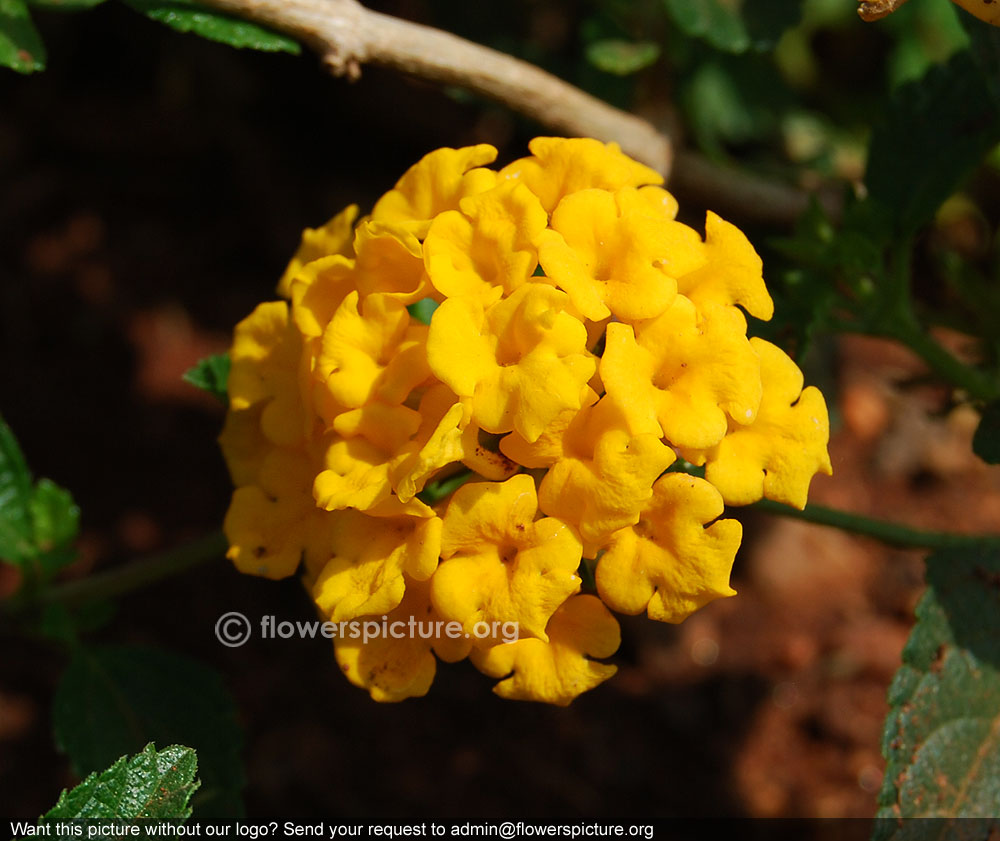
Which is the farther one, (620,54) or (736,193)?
(736,193)

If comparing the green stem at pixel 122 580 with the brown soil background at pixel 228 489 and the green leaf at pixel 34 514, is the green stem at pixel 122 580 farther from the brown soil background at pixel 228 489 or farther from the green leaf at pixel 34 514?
the brown soil background at pixel 228 489

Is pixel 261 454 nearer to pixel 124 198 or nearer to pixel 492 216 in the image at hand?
pixel 492 216

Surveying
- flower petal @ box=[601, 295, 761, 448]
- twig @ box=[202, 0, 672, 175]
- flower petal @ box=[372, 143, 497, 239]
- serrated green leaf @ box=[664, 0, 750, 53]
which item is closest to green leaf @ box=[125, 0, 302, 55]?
twig @ box=[202, 0, 672, 175]

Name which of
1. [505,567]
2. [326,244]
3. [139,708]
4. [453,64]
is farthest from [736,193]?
[139,708]

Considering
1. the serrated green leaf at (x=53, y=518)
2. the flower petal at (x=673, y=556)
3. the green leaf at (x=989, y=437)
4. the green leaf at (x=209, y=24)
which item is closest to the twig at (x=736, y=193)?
the green leaf at (x=989, y=437)

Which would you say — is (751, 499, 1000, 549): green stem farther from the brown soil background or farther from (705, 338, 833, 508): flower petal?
the brown soil background

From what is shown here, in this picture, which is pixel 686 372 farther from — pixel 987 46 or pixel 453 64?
pixel 987 46

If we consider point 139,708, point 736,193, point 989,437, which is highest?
point 989,437
